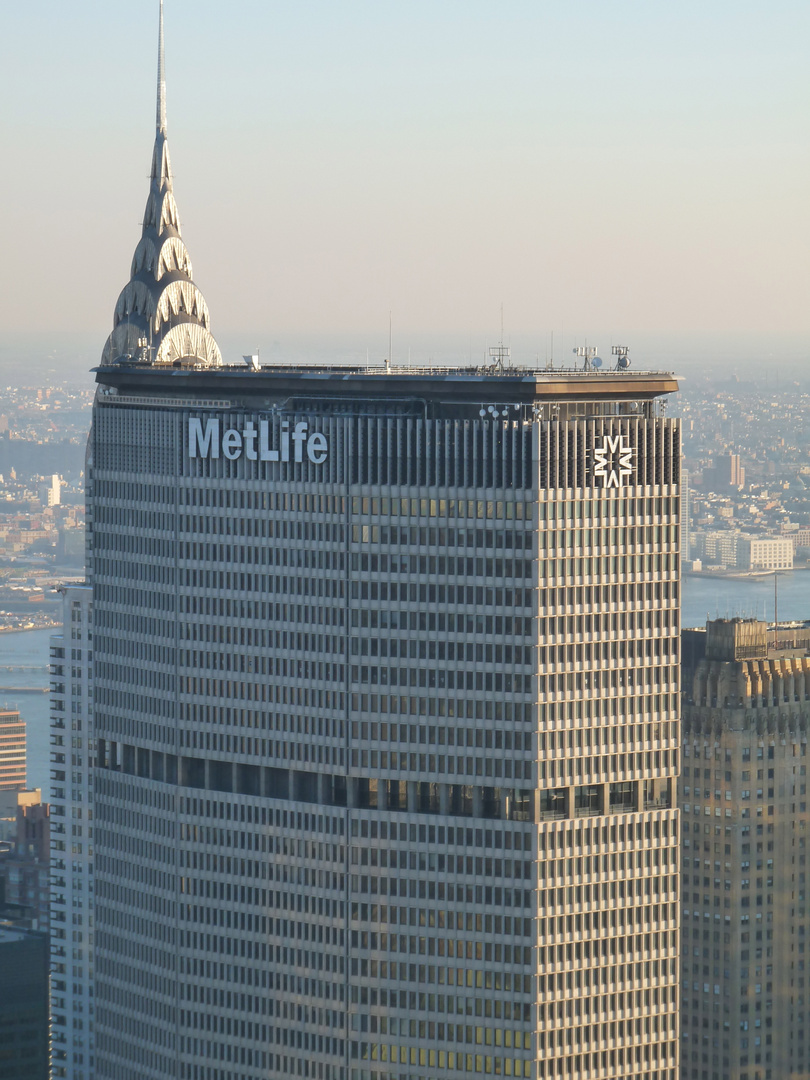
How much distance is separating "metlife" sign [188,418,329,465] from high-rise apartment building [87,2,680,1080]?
21 centimetres

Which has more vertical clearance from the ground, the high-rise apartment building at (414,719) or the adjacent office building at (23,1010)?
the high-rise apartment building at (414,719)

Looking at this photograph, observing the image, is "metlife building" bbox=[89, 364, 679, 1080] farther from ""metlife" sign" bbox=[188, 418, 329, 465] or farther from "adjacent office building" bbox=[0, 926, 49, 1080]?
"adjacent office building" bbox=[0, 926, 49, 1080]

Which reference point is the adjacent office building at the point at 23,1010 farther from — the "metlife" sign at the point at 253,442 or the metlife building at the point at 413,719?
the "metlife" sign at the point at 253,442

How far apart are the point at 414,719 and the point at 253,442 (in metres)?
24.0

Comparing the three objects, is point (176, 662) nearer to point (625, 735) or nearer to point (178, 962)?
point (178, 962)

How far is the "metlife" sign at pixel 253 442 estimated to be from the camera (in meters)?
160

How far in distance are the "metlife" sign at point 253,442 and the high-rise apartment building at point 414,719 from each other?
211 millimetres

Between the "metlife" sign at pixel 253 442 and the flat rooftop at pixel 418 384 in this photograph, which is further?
the "metlife" sign at pixel 253 442

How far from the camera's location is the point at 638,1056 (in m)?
159

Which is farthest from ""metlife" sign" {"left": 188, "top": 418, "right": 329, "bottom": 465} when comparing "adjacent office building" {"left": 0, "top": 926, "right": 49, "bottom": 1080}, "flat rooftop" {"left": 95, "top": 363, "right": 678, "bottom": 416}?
"adjacent office building" {"left": 0, "top": 926, "right": 49, "bottom": 1080}

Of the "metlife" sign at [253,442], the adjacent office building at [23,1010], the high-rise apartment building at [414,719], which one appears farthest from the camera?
the adjacent office building at [23,1010]

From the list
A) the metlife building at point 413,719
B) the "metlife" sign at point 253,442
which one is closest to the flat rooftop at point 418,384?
the metlife building at point 413,719

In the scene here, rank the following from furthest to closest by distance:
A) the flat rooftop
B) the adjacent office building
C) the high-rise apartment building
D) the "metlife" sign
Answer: the adjacent office building → the "metlife" sign → the flat rooftop → the high-rise apartment building

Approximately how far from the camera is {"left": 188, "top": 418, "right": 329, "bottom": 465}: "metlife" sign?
160 metres
